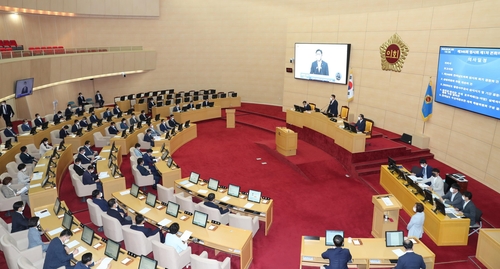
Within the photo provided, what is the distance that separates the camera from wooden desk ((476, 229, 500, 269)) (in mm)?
7016

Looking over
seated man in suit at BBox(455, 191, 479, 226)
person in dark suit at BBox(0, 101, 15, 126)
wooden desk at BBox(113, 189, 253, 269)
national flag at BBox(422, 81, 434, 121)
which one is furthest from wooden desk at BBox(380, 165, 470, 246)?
person in dark suit at BBox(0, 101, 15, 126)

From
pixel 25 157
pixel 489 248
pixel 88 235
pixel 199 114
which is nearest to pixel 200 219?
pixel 88 235

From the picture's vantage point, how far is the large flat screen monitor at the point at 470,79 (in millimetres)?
10484

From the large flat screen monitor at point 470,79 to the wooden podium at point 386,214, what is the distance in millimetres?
4848

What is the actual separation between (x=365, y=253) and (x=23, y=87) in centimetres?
1478

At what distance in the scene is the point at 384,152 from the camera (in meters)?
12.8

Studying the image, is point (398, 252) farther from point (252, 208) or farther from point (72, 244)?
point (72, 244)

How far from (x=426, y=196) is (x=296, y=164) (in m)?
5.09

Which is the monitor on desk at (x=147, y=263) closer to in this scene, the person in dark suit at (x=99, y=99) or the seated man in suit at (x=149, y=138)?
the seated man in suit at (x=149, y=138)

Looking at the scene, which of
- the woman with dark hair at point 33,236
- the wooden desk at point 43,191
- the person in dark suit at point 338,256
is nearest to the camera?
the person in dark suit at point 338,256

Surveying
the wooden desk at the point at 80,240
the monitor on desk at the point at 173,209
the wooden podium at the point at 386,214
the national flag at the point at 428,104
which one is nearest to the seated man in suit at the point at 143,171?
the wooden desk at the point at 80,240

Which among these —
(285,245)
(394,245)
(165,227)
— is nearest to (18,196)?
(165,227)

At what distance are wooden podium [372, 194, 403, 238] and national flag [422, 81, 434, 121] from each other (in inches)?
238

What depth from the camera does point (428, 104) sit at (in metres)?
13.2
